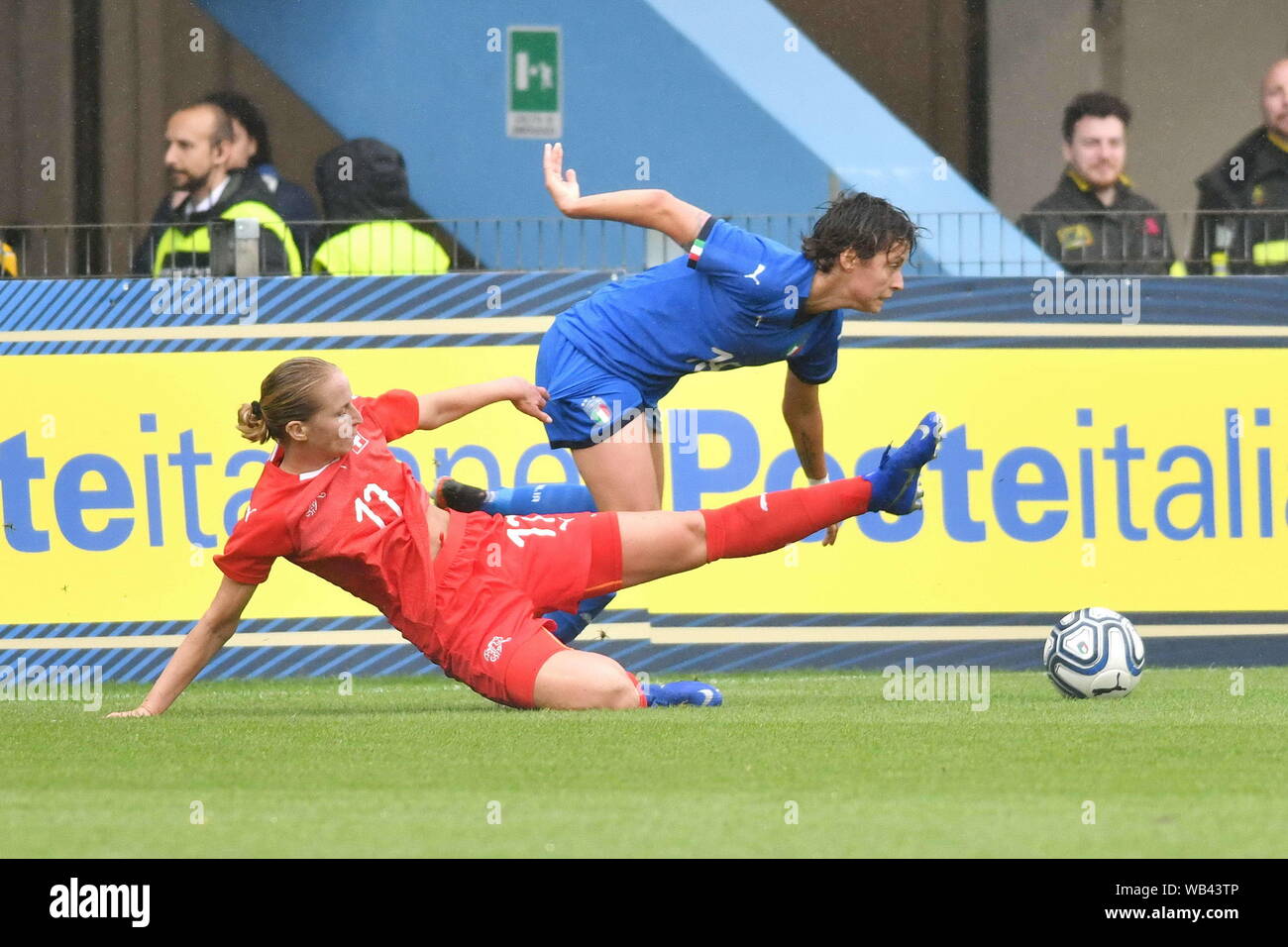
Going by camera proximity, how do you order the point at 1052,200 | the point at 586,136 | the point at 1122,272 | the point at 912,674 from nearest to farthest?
the point at 912,674 < the point at 1122,272 < the point at 1052,200 < the point at 586,136

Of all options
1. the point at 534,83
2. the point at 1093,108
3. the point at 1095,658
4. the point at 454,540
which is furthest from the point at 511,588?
the point at 534,83

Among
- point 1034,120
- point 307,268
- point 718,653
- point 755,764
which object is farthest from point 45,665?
point 1034,120

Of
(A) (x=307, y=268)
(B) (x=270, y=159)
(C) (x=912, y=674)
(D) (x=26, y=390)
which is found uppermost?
(B) (x=270, y=159)

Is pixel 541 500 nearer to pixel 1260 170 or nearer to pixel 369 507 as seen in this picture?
pixel 369 507

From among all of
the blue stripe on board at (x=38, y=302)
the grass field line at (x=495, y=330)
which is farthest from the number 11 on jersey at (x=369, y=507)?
the blue stripe on board at (x=38, y=302)

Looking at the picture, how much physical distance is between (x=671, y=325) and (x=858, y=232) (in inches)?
29.2

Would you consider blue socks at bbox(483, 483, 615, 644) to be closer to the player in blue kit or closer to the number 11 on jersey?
the player in blue kit

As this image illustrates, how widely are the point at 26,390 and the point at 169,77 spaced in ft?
15.0

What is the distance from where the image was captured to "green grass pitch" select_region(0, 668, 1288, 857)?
377 cm

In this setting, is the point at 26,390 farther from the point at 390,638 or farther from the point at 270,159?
the point at 270,159

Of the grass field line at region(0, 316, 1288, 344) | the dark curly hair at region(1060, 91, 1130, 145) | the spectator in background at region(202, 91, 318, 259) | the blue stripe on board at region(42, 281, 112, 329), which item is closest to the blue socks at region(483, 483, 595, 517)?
the grass field line at region(0, 316, 1288, 344)

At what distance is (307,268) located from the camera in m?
9.23

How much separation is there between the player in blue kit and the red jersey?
76 centimetres

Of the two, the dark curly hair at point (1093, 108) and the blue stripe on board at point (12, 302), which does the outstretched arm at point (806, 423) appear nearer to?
the blue stripe on board at point (12, 302)
